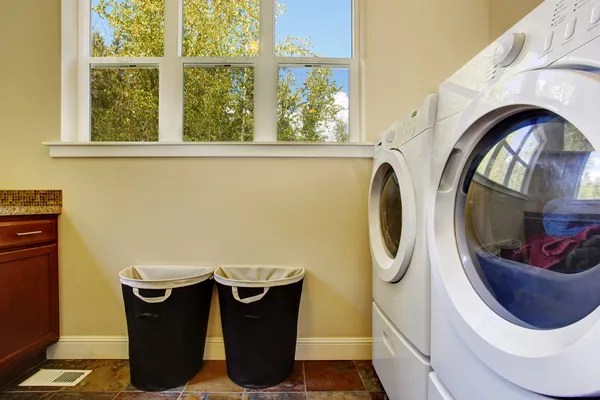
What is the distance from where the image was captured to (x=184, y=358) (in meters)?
1.24

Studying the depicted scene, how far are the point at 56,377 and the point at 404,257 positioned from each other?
166cm

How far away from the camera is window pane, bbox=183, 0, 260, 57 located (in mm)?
1620

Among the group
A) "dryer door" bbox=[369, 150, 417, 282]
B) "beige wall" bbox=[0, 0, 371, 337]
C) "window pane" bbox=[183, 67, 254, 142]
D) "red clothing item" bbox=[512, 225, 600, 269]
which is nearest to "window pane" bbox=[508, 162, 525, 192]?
"red clothing item" bbox=[512, 225, 600, 269]

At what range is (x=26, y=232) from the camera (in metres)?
1.28

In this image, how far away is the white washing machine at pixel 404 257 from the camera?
831 mm

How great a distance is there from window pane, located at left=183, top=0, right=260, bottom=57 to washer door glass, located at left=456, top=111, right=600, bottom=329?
Result: 4.76 feet

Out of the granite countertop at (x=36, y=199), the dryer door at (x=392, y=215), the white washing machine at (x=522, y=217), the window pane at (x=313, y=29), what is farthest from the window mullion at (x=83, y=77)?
the white washing machine at (x=522, y=217)

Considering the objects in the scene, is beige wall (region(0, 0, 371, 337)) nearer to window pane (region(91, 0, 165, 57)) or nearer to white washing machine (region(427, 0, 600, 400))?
window pane (region(91, 0, 165, 57))

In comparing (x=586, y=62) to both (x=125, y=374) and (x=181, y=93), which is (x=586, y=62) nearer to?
(x=181, y=93)

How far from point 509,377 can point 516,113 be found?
1.62ft

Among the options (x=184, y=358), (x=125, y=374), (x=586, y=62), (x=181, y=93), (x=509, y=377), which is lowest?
(x=125, y=374)

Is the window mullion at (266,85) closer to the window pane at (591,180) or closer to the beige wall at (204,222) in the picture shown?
the beige wall at (204,222)

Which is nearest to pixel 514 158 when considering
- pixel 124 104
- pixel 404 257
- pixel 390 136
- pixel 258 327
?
pixel 404 257

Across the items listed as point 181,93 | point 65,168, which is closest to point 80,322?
point 65,168
